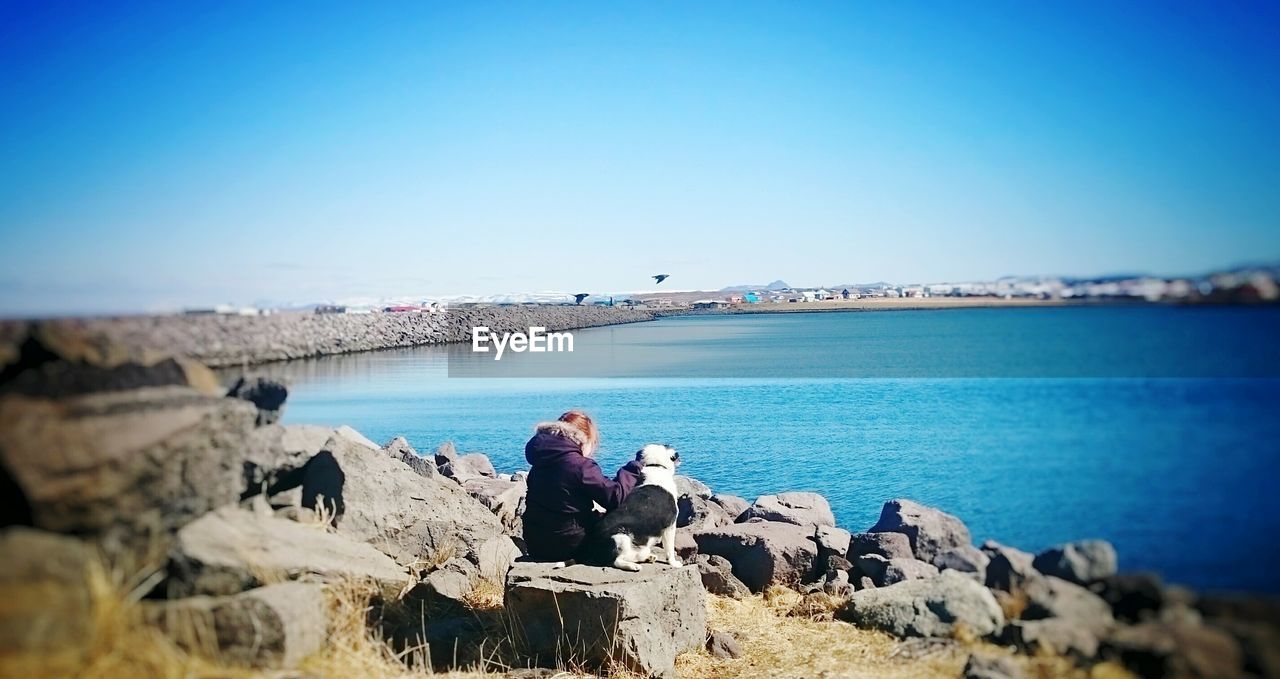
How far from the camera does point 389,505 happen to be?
29.7 feet

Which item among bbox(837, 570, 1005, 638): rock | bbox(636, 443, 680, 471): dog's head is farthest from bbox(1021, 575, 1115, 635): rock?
bbox(636, 443, 680, 471): dog's head

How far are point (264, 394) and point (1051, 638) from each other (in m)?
5.97

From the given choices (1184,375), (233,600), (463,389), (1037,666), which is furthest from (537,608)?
(463,389)

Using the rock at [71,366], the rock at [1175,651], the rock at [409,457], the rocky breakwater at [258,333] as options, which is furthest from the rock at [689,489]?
the rock at [71,366]

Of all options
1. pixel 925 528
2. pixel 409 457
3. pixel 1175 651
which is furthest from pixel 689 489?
pixel 1175 651

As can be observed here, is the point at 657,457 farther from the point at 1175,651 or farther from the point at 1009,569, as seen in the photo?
the point at 1175,651

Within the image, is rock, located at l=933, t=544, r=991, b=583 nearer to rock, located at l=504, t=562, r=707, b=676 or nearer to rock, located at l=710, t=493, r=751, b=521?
rock, located at l=504, t=562, r=707, b=676

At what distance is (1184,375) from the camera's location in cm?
669

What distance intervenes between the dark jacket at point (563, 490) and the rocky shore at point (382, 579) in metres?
0.30

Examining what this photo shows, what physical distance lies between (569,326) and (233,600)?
13.0 meters

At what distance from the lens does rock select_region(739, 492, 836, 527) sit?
11956 millimetres

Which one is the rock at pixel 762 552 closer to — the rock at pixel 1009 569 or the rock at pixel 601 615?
the rock at pixel 601 615

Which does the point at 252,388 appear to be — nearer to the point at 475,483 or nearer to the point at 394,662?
the point at 394,662

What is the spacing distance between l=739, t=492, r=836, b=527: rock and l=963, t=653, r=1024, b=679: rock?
5308mm
